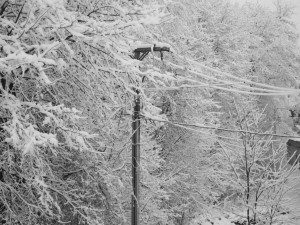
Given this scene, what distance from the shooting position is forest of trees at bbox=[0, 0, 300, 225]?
14.0ft

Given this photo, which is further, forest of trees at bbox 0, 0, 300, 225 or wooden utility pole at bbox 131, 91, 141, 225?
wooden utility pole at bbox 131, 91, 141, 225

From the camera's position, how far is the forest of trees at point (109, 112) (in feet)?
14.0

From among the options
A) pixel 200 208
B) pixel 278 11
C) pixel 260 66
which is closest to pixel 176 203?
pixel 200 208

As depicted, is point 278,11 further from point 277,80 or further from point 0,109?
point 0,109

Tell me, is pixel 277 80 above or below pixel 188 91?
below

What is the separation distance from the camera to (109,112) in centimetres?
642

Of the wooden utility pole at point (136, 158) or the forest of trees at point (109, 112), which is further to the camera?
the wooden utility pole at point (136, 158)

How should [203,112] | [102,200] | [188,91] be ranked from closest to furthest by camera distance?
[102,200]
[188,91]
[203,112]

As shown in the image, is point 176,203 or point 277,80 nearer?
point 176,203

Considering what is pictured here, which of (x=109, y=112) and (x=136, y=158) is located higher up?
(x=109, y=112)

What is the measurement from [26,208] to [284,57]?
25389mm

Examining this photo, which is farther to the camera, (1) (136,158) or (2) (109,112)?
(2) (109,112)

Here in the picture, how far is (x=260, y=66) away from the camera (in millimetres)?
24844

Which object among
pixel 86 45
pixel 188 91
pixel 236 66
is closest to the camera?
pixel 86 45
